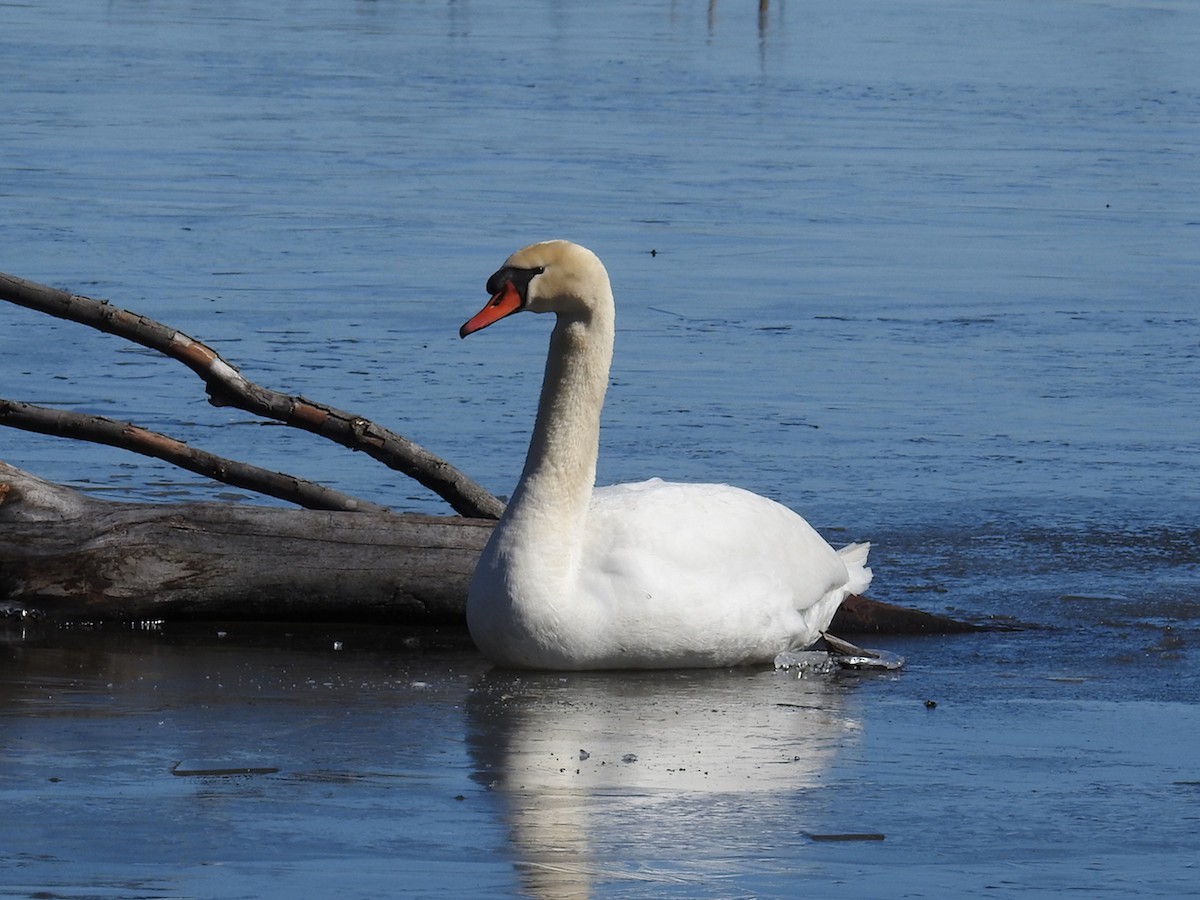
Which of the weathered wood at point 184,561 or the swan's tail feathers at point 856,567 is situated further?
the swan's tail feathers at point 856,567

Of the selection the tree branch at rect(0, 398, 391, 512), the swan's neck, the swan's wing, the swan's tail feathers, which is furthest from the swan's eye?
the swan's tail feathers

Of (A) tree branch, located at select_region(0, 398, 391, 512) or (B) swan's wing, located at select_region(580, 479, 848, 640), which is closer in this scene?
(B) swan's wing, located at select_region(580, 479, 848, 640)

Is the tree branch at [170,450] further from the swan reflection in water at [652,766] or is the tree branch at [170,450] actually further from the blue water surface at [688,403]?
the swan reflection in water at [652,766]

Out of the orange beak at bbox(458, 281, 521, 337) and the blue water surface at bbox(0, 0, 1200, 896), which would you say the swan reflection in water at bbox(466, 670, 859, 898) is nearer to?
the blue water surface at bbox(0, 0, 1200, 896)

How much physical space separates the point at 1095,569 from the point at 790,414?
3078mm

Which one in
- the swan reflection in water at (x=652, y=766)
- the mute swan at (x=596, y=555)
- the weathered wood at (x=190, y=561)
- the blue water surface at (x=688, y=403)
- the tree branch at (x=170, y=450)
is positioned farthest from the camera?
the tree branch at (x=170, y=450)

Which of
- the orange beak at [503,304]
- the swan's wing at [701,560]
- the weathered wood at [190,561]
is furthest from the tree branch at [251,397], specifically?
the orange beak at [503,304]

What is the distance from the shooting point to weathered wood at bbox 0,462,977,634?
7.75 m

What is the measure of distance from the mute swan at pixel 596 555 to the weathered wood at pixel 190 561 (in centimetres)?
60

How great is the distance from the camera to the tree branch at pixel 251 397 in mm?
8352

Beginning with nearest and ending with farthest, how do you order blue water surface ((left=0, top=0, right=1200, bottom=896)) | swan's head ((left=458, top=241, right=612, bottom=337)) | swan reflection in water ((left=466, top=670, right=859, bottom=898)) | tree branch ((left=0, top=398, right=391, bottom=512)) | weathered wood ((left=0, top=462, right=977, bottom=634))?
swan reflection in water ((left=466, top=670, right=859, bottom=898)), blue water surface ((left=0, top=0, right=1200, bottom=896)), swan's head ((left=458, top=241, right=612, bottom=337)), weathered wood ((left=0, top=462, right=977, bottom=634)), tree branch ((left=0, top=398, right=391, bottom=512))

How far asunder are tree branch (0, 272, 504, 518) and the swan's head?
1.26 m

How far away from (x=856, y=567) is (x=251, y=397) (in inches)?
88.2

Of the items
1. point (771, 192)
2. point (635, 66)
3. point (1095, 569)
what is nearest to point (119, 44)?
point (635, 66)
